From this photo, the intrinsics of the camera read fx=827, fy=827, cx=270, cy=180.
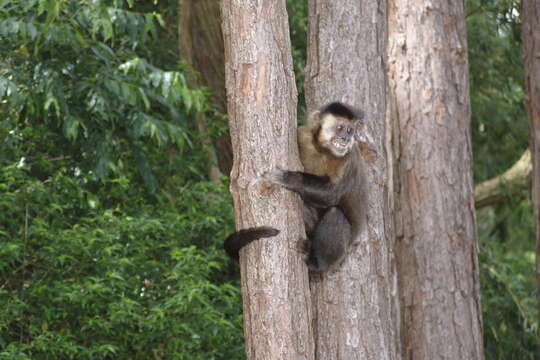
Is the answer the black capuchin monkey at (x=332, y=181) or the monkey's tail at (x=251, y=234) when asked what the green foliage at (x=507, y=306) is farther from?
the monkey's tail at (x=251, y=234)

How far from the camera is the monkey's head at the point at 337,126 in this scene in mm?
4793

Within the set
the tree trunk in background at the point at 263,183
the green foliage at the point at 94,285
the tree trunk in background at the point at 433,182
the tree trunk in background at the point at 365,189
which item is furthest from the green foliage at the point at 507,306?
the tree trunk in background at the point at 263,183

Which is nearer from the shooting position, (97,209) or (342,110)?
(342,110)

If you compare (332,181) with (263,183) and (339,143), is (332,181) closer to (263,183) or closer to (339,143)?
(339,143)

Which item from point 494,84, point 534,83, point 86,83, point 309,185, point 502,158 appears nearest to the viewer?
point 309,185

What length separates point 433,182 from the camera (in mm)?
5980

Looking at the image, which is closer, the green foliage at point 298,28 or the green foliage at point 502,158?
the green foliage at point 502,158

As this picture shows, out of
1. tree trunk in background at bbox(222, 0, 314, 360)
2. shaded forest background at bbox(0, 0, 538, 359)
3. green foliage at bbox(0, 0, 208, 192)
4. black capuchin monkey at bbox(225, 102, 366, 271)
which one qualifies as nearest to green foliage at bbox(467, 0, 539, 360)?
shaded forest background at bbox(0, 0, 538, 359)

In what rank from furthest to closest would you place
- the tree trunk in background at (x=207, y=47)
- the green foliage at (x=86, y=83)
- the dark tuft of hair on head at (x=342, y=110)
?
the tree trunk in background at (x=207, y=47)
the green foliage at (x=86, y=83)
the dark tuft of hair on head at (x=342, y=110)

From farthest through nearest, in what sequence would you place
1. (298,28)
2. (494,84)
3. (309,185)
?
(494,84) < (298,28) < (309,185)

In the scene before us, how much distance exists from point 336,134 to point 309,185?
0.48 metres

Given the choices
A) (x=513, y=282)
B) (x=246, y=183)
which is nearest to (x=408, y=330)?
A: (x=246, y=183)

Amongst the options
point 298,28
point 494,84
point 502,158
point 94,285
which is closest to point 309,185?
point 94,285

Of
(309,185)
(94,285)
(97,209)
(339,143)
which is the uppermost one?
(339,143)
